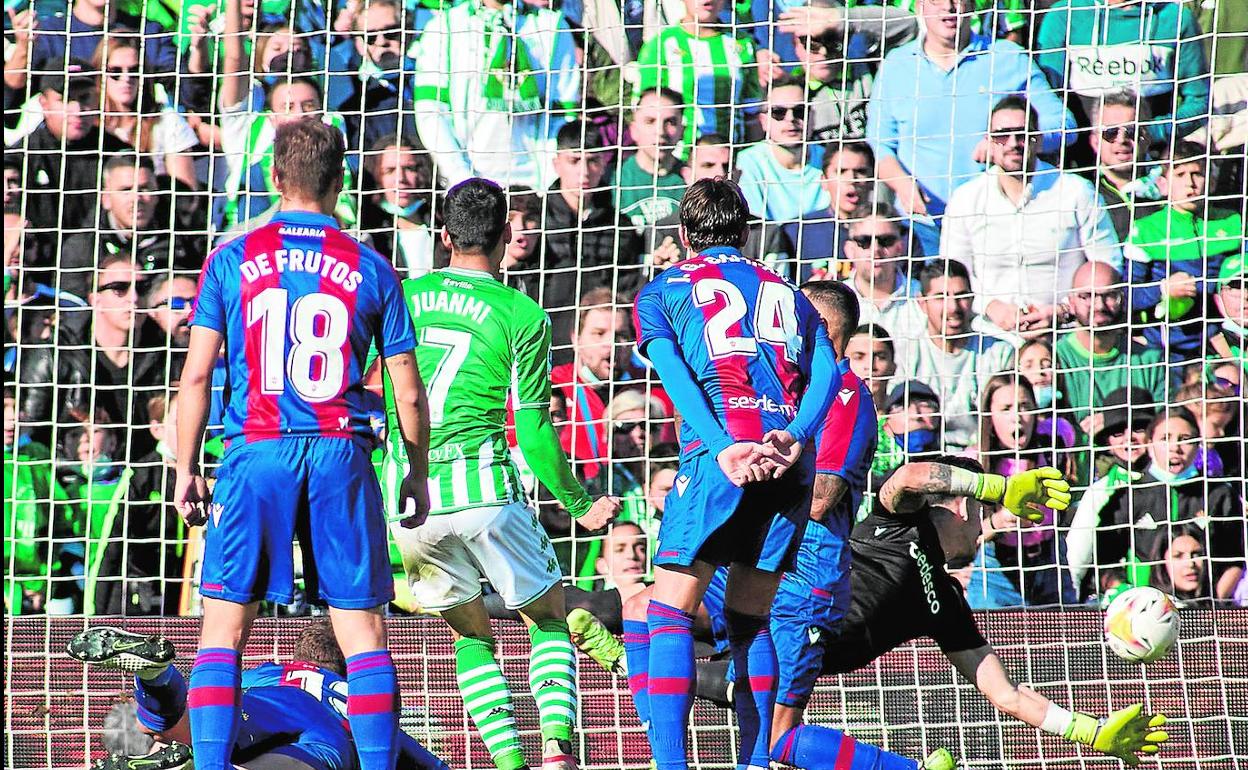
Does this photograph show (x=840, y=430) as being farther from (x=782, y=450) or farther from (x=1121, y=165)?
(x=1121, y=165)

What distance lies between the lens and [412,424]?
141 inches

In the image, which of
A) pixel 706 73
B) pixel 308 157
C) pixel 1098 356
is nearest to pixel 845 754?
pixel 308 157

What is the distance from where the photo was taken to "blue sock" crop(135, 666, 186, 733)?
4203 mm

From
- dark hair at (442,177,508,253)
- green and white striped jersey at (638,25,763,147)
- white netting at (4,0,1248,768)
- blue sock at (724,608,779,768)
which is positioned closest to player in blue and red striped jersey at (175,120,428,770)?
dark hair at (442,177,508,253)

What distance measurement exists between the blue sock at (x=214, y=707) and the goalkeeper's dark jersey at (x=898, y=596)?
2197mm

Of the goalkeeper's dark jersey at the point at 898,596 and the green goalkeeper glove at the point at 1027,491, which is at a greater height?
the green goalkeeper glove at the point at 1027,491

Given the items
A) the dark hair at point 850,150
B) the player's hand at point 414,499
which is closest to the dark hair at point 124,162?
the dark hair at point 850,150

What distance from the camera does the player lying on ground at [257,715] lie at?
3.99 meters

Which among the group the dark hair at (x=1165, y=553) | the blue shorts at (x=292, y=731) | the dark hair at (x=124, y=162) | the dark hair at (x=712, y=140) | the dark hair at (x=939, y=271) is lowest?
the blue shorts at (x=292, y=731)

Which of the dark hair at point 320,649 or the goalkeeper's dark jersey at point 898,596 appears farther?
the goalkeeper's dark jersey at point 898,596

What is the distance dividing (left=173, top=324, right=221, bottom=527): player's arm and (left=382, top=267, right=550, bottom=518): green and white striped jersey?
92cm

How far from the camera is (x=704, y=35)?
752 cm

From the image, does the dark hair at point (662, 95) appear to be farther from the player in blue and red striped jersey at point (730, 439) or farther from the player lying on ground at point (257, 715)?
the player lying on ground at point (257, 715)

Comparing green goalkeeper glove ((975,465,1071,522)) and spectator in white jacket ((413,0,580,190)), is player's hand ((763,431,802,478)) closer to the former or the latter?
green goalkeeper glove ((975,465,1071,522))
